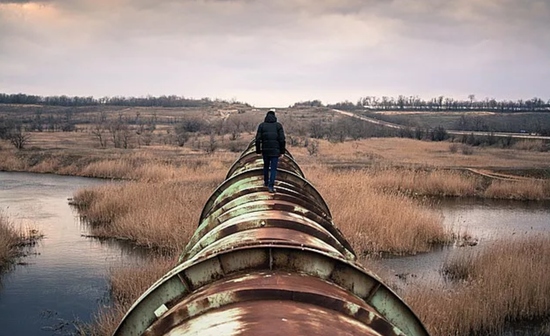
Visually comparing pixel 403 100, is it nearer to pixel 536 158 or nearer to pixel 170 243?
pixel 536 158

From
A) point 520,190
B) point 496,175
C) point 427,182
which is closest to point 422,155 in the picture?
point 496,175

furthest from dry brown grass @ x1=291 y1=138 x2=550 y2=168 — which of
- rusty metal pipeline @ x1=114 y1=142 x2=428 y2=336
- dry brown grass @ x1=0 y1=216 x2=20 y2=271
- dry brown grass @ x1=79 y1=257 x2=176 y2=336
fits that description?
rusty metal pipeline @ x1=114 y1=142 x2=428 y2=336

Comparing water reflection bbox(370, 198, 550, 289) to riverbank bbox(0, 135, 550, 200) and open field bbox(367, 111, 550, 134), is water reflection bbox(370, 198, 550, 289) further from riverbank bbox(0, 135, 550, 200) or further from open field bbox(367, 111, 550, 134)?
open field bbox(367, 111, 550, 134)

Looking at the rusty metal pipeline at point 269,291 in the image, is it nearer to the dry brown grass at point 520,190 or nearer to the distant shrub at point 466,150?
the dry brown grass at point 520,190

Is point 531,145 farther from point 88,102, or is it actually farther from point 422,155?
point 88,102

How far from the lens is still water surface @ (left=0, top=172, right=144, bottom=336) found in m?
8.91

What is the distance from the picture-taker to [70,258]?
1207 cm

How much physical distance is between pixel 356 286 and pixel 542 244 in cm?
1102

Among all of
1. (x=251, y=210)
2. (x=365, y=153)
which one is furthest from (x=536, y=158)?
(x=251, y=210)

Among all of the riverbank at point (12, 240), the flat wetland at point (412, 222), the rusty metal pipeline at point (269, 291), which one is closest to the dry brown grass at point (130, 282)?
the flat wetland at point (412, 222)

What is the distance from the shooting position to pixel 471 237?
14.1 meters

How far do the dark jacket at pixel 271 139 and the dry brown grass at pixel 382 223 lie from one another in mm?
5749

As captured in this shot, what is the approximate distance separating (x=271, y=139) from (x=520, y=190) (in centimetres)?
1723

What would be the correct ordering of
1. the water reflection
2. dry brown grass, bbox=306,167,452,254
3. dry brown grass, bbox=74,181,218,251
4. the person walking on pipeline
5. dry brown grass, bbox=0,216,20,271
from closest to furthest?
the person walking on pipeline
the water reflection
dry brown grass, bbox=0,216,20,271
dry brown grass, bbox=306,167,452,254
dry brown grass, bbox=74,181,218,251
